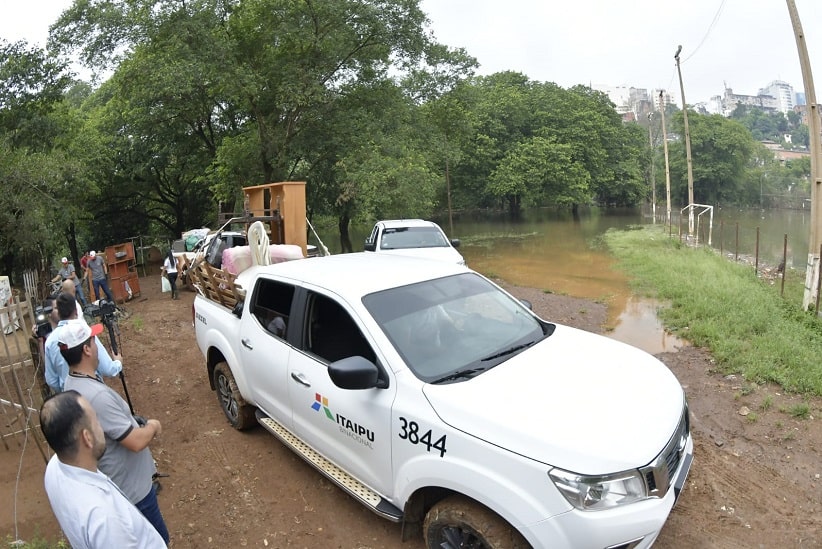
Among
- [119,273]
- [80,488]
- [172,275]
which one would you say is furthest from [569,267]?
[80,488]

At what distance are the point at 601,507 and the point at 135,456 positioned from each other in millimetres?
2400

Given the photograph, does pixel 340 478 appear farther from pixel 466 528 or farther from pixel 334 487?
pixel 466 528

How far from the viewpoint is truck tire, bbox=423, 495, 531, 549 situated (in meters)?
2.42

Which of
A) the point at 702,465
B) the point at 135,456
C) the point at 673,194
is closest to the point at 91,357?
the point at 135,456

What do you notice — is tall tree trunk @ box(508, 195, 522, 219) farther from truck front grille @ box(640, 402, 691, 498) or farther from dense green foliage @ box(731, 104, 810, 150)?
dense green foliage @ box(731, 104, 810, 150)

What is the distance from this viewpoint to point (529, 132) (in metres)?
39.8

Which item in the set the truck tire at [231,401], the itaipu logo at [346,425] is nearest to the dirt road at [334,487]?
the truck tire at [231,401]

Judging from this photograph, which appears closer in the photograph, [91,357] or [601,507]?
[601,507]

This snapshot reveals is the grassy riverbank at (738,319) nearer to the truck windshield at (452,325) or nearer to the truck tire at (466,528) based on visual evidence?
the truck windshield at (452,325)

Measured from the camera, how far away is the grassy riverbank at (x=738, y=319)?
5844 millimetres

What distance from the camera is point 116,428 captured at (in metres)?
2.50

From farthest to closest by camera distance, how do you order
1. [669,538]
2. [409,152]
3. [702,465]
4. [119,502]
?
[409,152], [702,465], [669,538], [119,502]

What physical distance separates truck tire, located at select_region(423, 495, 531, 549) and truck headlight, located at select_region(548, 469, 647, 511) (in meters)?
0.39

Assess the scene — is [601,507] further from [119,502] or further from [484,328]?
[119,502]
